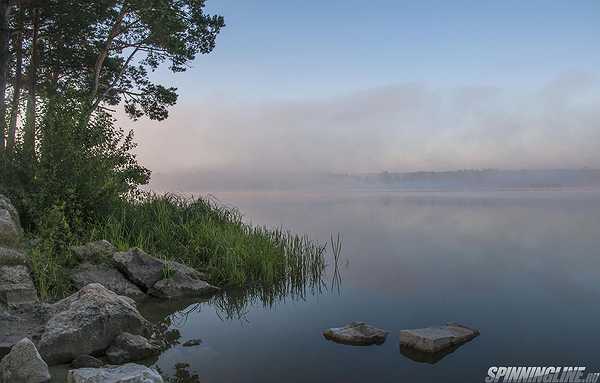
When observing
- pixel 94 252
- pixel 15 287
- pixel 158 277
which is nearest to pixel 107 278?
pixel 94 252

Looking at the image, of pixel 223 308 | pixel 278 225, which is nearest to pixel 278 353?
pixel 223 308

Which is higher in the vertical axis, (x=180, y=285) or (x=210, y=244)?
(x=210, y=244)

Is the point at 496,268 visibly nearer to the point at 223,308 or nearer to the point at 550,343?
the point at 550,343

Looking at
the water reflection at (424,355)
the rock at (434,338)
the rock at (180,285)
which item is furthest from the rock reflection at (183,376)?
the rock at (180,285)

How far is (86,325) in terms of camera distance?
791 cm

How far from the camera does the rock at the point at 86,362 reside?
7.40 m

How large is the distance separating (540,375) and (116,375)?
20.8ft

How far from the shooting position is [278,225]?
17031mm

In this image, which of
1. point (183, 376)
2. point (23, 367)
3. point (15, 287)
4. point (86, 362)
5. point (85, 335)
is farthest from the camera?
point (15, 287)

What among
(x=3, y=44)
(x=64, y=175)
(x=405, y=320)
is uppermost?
(x=3, y=44)

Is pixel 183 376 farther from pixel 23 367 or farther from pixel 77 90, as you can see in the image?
pixel 77 90

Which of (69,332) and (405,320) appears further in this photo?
(405,320)

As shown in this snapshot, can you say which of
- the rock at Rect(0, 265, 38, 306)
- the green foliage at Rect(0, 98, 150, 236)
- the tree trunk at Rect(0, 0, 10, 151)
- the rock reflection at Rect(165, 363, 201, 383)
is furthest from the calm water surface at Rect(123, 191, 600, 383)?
the tree trunk at Rect(0, 0, 10, 151)

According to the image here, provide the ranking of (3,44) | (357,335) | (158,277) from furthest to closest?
(3,44) → (158,277) → (357,335)
